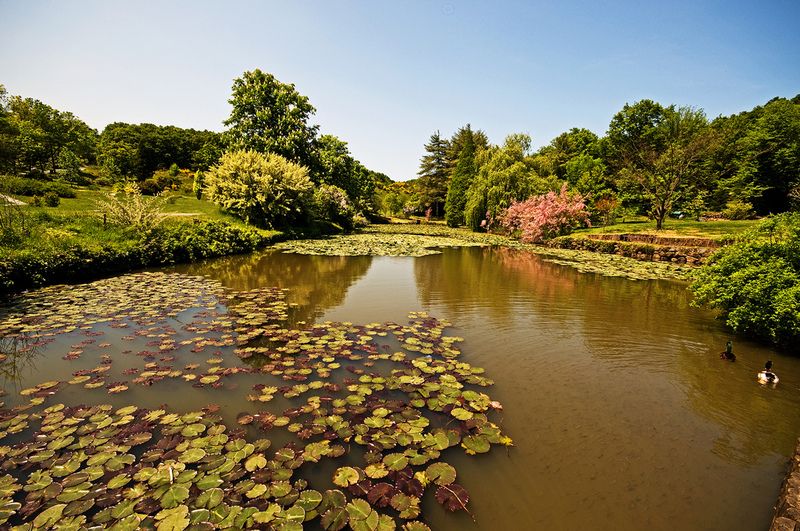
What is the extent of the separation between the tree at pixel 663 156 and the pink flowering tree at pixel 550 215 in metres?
3.89

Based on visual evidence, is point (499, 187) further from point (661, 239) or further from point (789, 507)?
point (789, 507)

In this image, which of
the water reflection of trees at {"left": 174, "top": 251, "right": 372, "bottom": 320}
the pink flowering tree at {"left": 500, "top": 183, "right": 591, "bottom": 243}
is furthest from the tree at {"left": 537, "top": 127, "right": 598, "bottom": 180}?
the water reflection of trees at {"left": 174, "top": 251, "right": 372, "bottom": 320}

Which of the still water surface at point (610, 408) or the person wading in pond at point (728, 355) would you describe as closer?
the still water surface at point (610, 408)

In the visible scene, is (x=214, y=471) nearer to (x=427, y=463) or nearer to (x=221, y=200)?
(x=427, y=463)

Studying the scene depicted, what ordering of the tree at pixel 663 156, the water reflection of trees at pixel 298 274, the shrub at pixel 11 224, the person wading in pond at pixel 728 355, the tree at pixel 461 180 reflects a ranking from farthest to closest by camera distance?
the tree at pixel 461 180, the tree at pixel 663 156, the shrub at pixel 11 224, the water reflection of trees at pixel 298 274, the person wading in pond at pixel 728 355

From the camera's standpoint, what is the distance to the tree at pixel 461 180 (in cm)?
4131

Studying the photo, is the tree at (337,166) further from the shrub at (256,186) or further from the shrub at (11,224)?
the shrub at (11,224)

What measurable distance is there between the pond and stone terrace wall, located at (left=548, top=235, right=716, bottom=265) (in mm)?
8926

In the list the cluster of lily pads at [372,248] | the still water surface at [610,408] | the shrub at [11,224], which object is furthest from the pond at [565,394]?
the cluster of lily pads at [372,248]

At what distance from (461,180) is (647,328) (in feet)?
119

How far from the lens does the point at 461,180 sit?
1641 inches

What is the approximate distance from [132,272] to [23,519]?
11585 mm

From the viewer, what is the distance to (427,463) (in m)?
3.45

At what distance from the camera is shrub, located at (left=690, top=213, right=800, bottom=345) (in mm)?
6215
